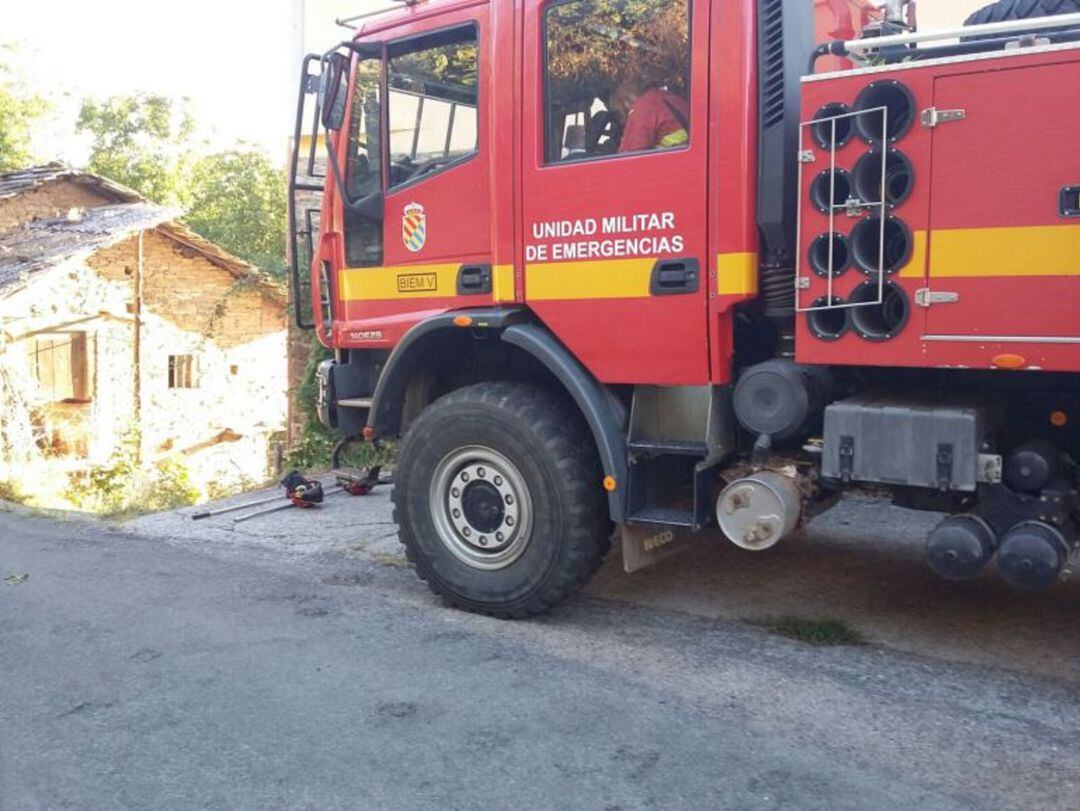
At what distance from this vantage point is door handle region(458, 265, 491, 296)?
529 centimetres

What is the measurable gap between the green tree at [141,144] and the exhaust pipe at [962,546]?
89.6ft

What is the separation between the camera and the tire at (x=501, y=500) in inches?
198

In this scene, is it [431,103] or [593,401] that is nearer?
[593,401]

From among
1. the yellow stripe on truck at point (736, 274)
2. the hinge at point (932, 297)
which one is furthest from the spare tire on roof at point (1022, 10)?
the yellow stripe on truck at point (736, 274)

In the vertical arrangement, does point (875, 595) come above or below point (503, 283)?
below

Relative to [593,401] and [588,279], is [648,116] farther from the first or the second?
[593,401]

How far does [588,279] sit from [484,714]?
78.5 inches

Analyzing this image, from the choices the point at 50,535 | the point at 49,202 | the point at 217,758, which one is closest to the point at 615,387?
the point at 217,758

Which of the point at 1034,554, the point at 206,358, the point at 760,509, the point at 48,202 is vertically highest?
the point at 48,202

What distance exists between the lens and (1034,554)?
4.08 meters

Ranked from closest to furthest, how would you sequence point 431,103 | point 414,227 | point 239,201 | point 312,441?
point 431,103 → point 414,227 → point 312,441 → point 239,201

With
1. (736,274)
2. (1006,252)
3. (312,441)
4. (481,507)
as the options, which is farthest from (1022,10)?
(312,441)

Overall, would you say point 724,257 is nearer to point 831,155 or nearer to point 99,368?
point 831,155

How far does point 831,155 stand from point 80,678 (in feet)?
12.4
